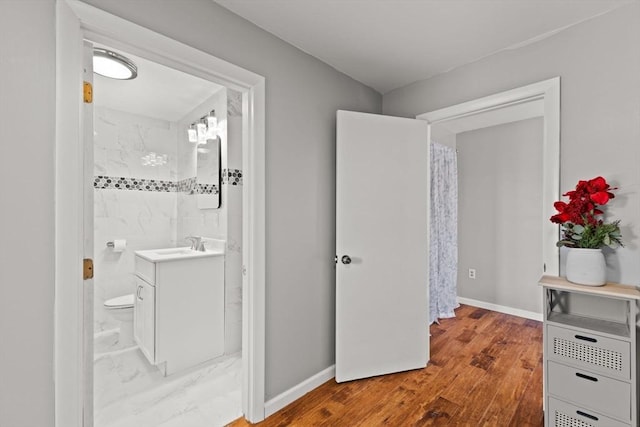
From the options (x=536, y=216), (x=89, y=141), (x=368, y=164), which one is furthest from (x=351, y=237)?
(x=536, y=216)

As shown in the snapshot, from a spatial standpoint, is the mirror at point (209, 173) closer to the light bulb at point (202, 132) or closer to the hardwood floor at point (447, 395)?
the light bulb at point (202, 132)

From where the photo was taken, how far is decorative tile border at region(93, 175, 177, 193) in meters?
3.38

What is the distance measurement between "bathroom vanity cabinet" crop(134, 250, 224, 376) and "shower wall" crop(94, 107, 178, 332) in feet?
3.07

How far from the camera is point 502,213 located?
3910 millimetres

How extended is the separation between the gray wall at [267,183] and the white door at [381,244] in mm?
144

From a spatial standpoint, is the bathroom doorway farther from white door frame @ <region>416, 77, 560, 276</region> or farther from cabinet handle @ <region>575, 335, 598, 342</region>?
white door frame @ <region>416, 77, 560, 276</region>

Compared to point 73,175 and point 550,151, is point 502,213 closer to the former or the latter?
point 550,151

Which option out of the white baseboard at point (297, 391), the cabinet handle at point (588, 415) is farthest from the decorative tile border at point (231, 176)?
the cabinet handle at point (588, 415)

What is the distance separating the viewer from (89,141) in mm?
1324

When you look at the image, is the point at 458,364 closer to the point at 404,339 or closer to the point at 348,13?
the point at 404,339

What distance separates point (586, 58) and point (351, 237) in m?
1.84

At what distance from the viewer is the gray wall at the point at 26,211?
1.09 metres

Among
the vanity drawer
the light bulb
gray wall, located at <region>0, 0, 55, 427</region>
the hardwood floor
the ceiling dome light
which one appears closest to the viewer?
gray wall, located at <region>0, 0, 55, 427</region>

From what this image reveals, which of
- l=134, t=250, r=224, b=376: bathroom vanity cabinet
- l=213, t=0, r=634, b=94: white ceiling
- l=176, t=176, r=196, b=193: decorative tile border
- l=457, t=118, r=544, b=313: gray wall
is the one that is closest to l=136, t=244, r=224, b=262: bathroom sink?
l=134, t=250, r=224, b=376: bathroom vanity cabinet
